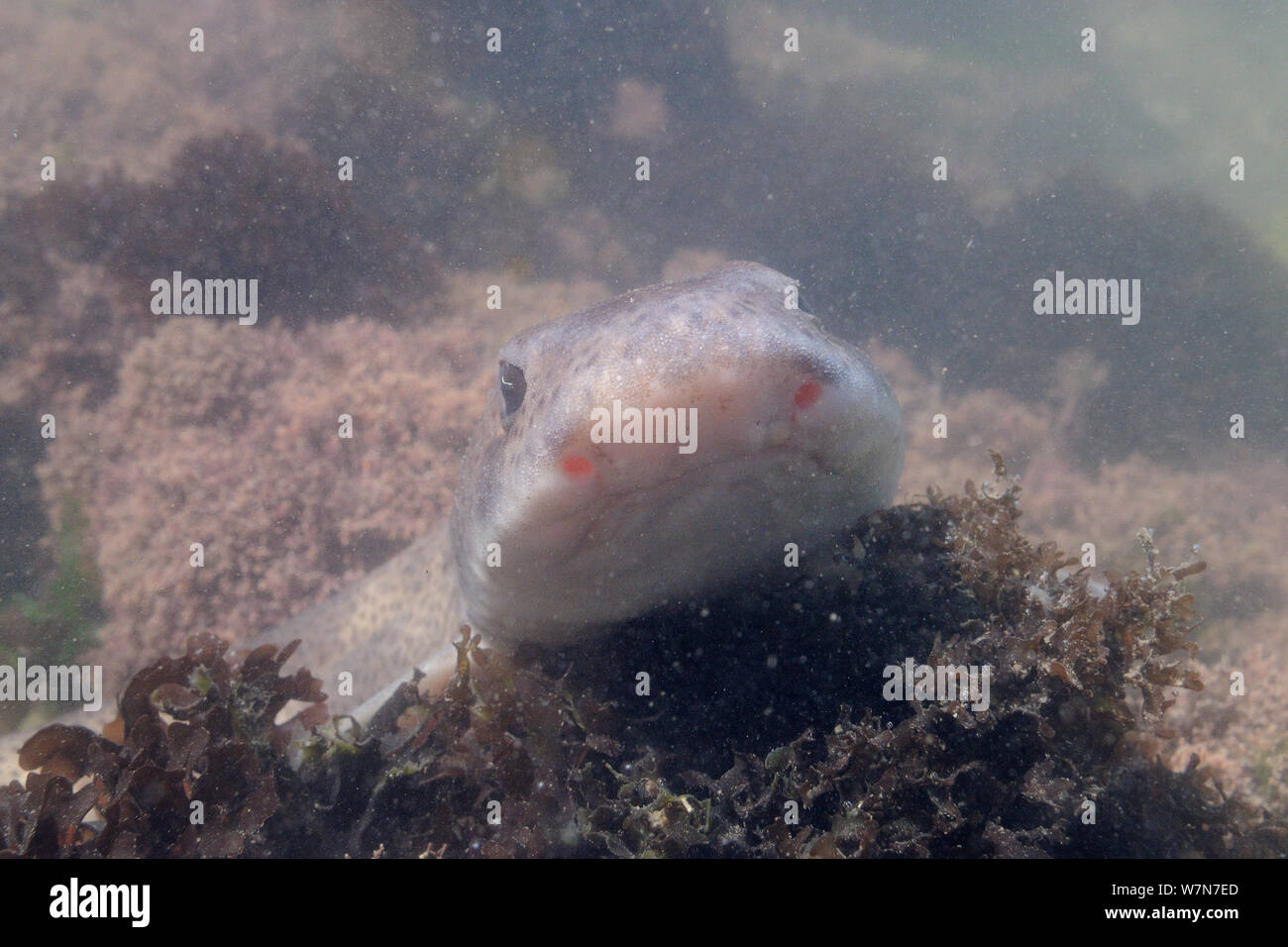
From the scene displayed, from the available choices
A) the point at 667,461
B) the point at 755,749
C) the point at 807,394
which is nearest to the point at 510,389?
the point at 667,461

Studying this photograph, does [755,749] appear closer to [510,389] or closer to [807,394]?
[807,394]

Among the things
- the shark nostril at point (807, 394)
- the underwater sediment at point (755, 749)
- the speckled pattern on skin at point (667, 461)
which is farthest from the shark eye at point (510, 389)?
the shark nostril at point (807, 394)

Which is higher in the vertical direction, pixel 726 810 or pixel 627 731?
pixel 627 731

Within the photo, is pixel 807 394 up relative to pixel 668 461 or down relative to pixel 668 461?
up

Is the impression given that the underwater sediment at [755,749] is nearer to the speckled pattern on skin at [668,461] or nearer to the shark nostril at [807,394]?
the speckled pattern on skin at [668,461]

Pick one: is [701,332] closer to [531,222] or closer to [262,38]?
[531,222]

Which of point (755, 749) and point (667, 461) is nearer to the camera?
point (667, 461)

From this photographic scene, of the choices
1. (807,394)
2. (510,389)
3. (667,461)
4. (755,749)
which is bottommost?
(755,749)
